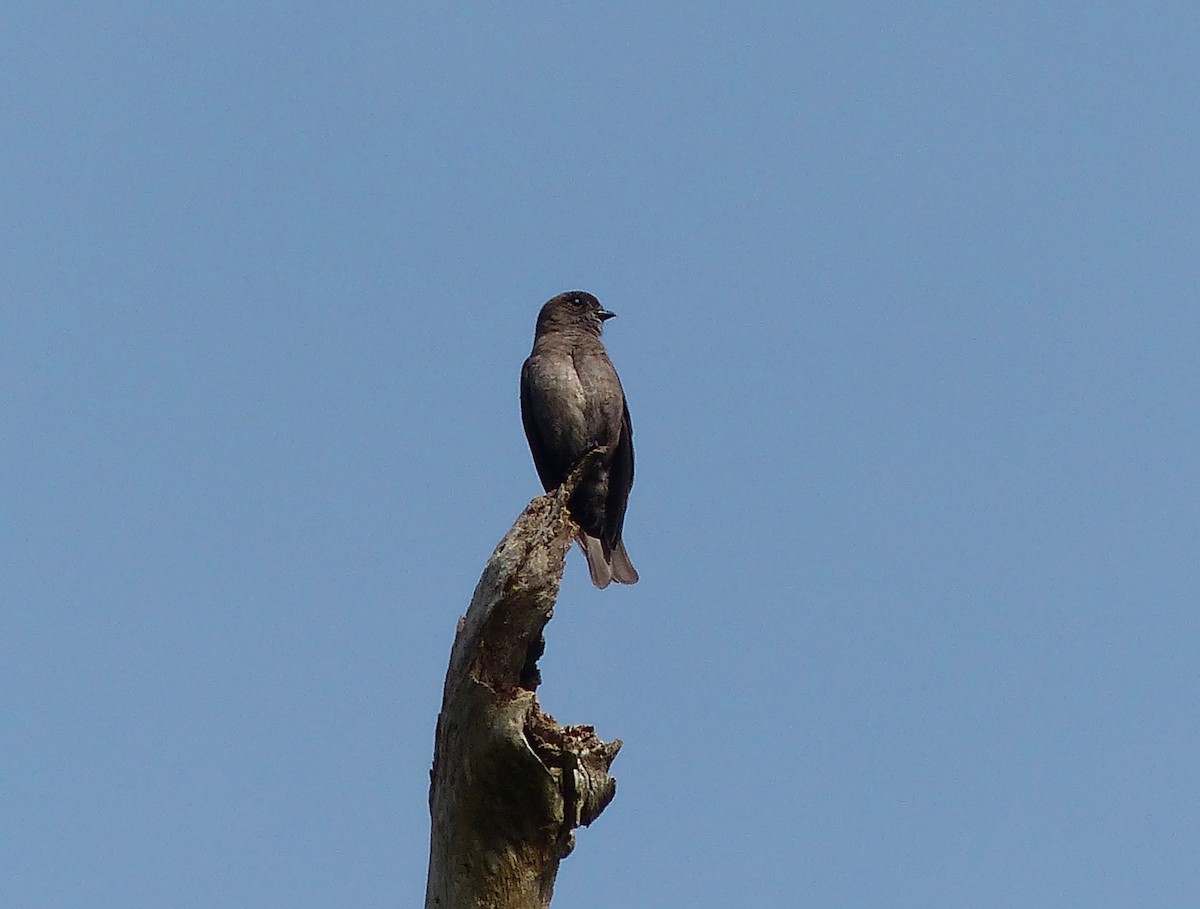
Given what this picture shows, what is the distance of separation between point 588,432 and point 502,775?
4.47 meters

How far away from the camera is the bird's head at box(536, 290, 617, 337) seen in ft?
34.1

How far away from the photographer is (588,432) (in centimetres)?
955

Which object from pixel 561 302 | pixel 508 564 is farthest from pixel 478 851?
pixel 561 302

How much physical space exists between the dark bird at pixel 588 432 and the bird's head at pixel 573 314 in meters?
0.27

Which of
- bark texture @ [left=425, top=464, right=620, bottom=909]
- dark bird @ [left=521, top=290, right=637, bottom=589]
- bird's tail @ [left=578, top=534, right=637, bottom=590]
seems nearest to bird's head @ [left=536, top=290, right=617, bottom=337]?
dark bird @ [left=521, top=290, right=637, bottom=589]

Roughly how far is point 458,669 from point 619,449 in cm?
444

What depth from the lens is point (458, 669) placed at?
553cm

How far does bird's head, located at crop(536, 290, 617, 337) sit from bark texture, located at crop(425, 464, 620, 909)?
16.1 ft

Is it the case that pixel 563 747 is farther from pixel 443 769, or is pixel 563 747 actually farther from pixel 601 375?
pixel 601 375

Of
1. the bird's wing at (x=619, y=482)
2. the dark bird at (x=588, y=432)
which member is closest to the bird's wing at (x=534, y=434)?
the dark bird at (x=588, y=432)

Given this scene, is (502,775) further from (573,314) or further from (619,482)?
(573,314)

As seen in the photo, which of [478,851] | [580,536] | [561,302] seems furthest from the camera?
[561,302]

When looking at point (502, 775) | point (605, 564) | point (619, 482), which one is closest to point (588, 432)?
point (619, 482)

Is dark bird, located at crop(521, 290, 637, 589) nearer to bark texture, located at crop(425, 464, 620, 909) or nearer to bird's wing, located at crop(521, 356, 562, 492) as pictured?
bird's wing, located at crop(521, 356, 562, 492)
